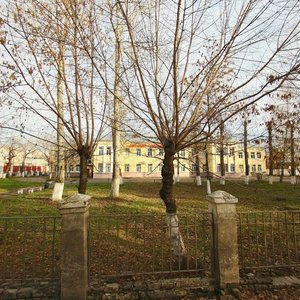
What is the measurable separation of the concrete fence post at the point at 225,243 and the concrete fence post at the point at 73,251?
1.92 metres

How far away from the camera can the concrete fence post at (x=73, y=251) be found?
3.52 m

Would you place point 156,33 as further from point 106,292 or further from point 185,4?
point 106,292

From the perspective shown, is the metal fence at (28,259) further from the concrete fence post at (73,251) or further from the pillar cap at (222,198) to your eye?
the pillar cap at (222,198)

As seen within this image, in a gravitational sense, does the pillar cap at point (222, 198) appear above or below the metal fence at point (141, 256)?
above

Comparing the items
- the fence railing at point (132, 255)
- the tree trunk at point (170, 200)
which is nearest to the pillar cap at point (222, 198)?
the fence railing at point (132, 255)

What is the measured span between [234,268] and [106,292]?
6.21 ft

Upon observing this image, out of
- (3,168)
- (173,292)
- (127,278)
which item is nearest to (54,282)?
(127,278)

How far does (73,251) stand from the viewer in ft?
11.7

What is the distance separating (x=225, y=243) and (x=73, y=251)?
2.20m

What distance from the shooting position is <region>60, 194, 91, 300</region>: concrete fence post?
3521 millimetres

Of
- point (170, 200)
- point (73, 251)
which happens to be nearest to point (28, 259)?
point (73, 251)

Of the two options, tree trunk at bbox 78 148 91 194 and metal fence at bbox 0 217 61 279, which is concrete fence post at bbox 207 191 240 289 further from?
tree trunk at bbox 78 148 91 194

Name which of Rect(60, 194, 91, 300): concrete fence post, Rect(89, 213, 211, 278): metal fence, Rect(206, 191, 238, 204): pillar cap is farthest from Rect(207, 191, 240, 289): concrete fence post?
Rect(60, 194, 91, 300): concrete fence post

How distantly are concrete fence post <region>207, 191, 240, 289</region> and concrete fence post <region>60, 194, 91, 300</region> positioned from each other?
6.29 feet
